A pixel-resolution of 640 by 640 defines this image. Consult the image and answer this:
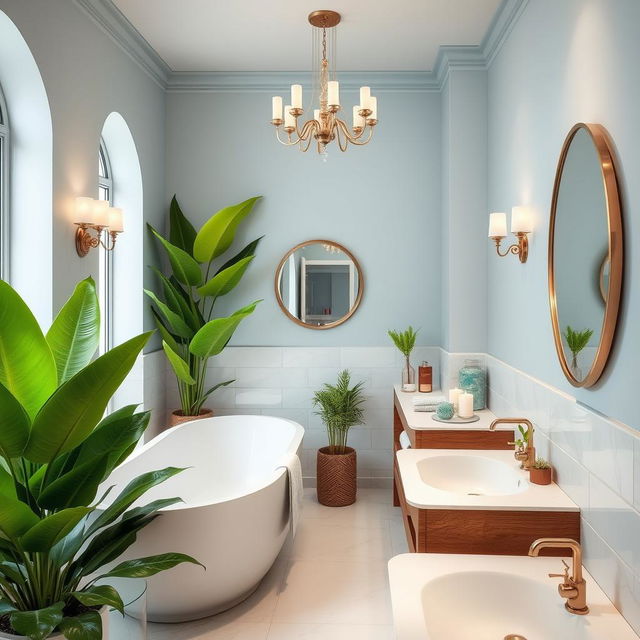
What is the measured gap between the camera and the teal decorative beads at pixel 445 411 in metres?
3.30

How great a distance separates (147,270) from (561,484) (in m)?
2.98

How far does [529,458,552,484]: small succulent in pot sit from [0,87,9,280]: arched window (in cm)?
244

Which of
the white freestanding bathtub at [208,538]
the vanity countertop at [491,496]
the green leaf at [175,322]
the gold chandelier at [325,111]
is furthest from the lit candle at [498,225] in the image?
the green leaf at [175,322]

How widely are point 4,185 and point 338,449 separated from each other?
271cm

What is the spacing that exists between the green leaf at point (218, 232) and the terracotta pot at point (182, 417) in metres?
1.08

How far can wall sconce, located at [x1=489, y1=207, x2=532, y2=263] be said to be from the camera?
2906mm

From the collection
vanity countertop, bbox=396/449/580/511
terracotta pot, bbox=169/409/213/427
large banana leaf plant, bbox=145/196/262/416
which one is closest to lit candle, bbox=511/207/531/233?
vanity countertop, bbox=396/449/580/511

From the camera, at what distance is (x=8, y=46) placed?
263 centimetres

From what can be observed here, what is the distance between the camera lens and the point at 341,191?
4.54 metres

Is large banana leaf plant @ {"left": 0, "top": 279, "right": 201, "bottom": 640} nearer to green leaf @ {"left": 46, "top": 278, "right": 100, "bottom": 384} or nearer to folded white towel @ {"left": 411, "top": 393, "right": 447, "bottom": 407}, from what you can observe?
green leaf @ {"left": 46, "top": 278, "right": 100, "bottom": 384}

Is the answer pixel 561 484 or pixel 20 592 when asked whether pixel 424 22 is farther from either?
pixel 20 592

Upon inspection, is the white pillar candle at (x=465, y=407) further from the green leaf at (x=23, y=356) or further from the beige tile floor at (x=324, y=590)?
the green leaf at (x=23, y=356)

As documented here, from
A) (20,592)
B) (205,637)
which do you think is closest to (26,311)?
(20,592)

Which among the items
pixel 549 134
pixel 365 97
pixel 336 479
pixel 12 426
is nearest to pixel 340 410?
pixel 336 479
